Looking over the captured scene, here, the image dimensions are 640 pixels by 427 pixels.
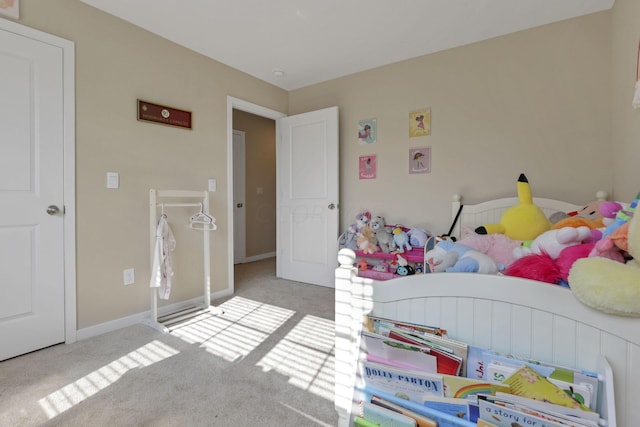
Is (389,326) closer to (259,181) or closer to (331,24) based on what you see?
(331,24)

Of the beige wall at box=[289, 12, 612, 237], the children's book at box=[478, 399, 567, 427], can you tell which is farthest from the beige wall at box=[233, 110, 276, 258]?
the children's book at box=[478, 399, 567, 427]

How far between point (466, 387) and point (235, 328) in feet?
6.41

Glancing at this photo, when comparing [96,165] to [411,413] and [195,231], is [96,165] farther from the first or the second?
[411,413]

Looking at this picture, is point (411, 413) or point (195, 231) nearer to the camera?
point (411, 413)

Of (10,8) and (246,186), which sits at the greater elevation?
(10,8)

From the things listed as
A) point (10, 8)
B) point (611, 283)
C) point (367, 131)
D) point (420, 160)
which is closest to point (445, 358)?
point (611, 283)

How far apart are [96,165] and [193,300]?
141 centimetres

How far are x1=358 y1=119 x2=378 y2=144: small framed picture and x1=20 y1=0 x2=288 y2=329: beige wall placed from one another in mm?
1489

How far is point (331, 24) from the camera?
98.3 inches

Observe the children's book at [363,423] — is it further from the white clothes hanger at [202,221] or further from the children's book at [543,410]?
the white clothes hanger at [202,221]

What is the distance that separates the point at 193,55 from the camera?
9.59 feet

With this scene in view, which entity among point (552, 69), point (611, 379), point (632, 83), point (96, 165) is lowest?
point (611, 379)

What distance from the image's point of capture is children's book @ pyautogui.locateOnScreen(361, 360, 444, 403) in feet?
2.72

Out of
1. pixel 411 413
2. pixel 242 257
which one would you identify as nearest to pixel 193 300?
pixel 242 257
